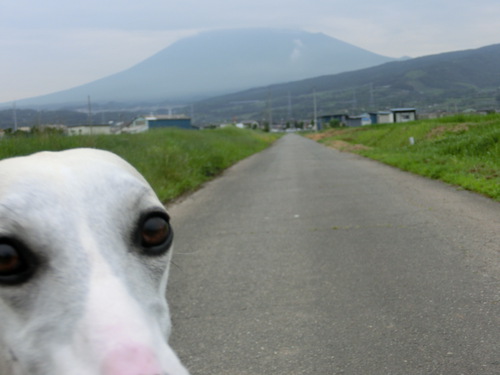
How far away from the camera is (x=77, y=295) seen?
3.69 ft

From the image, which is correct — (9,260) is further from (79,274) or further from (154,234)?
(154,234)

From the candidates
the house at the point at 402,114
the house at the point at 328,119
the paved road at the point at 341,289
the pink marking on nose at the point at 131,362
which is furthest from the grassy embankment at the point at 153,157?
the house at the point at 328,119

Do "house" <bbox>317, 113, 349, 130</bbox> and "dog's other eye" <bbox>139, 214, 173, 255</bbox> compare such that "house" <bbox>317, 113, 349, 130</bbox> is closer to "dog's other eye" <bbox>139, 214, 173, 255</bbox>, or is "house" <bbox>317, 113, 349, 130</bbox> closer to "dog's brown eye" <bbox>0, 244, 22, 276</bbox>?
"dog's other eye" <bbox>139, 214, 173, 255</bbox>

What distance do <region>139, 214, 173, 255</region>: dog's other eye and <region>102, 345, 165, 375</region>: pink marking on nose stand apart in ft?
1.21

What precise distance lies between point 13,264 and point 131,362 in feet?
1.25

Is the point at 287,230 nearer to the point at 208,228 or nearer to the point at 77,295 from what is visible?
the point at 208,228

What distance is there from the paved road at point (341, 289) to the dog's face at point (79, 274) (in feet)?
5.88

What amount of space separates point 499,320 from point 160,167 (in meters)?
9.46

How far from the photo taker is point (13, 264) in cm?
116

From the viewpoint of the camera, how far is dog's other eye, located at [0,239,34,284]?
3.77 feet

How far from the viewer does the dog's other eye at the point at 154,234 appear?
1.34 m

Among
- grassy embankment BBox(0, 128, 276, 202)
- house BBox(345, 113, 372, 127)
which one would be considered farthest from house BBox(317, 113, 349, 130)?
grassy embankment BBox(0, 128, 276, 202)

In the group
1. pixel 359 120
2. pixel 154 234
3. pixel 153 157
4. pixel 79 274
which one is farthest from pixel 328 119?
pixel 79 274

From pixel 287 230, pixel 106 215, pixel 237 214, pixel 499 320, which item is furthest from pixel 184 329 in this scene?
pixel 237 214
